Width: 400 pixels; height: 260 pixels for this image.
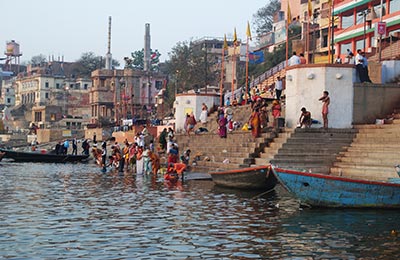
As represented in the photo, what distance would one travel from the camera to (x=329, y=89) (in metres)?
20.2

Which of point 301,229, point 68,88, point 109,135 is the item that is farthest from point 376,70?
point 68,88

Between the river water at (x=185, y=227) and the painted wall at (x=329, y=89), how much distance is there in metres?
4.52

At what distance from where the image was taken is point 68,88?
92.1 m

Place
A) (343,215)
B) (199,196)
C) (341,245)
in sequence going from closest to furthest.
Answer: (341,245)
(343,215)
(199,196)

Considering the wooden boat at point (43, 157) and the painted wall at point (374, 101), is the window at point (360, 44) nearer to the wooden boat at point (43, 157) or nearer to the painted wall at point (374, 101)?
the wooden boat at point (43, 157)

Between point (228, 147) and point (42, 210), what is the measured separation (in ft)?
33.8

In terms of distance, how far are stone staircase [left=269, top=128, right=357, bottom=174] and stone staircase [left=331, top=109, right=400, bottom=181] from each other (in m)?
0.28

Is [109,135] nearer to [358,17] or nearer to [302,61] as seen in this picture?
[358,17]

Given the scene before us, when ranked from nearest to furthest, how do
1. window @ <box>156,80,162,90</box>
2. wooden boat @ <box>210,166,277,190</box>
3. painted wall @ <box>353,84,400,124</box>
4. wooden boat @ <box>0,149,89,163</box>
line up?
1. wooden boat @ <box>210,166,277,190</box>
2. painted wall @ <box>353,84,400,124</box>
3. wooden boat @ <box>0,149,89,163</box>
4. window @ <box>156,80,162,90</box>

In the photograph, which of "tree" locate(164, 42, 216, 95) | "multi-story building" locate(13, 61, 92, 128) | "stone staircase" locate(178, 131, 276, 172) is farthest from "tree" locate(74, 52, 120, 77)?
"stone staircase" locate(178, 131, 276, 172)

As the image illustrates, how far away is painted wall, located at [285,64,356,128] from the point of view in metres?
20.1

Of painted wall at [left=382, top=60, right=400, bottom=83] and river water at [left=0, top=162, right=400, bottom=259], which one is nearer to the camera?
river water at [left=0, top=162, right=400, bottom=259]

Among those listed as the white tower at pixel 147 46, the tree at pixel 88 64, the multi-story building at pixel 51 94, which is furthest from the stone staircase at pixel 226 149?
the tree at pixel 88 64

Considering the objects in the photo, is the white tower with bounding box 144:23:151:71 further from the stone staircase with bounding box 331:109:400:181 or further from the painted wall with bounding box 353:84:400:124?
the stone staircase with bounding box 331:109:400:181
